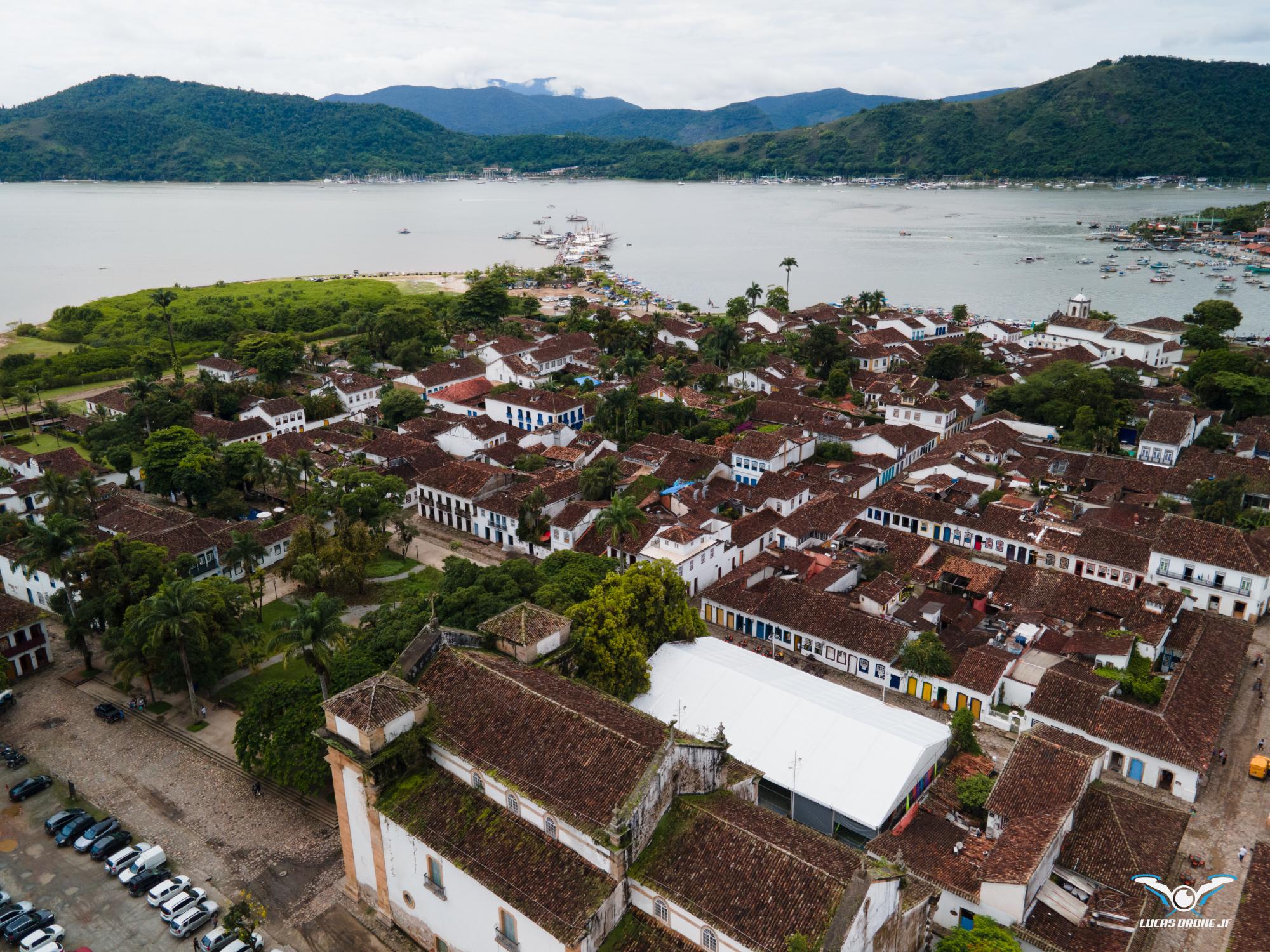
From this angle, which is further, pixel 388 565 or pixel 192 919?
pixel 388 565

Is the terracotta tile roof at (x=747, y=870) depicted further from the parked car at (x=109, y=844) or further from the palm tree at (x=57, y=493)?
the palm tree at (x=57, y=493)

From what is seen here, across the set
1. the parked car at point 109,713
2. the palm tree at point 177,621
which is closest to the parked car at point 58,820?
the palm tree at point 177,621

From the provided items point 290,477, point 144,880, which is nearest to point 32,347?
point 290,477

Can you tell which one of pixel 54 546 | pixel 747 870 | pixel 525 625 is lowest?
pixel 747 870

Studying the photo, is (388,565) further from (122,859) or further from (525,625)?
(525,625)

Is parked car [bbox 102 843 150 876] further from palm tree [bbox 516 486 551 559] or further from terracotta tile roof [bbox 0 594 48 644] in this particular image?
palm tree [bbox 516 486 551 559]

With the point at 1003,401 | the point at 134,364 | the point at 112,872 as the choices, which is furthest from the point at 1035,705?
the point at 134,364

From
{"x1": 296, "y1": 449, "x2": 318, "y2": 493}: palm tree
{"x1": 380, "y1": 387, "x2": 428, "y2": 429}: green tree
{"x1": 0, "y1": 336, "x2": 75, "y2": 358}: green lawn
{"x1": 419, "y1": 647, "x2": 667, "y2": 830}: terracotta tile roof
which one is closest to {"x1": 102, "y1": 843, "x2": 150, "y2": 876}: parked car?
{"x1": 419, "y1": 647, "x2": 667, "y2": 830}: terracotta tile roof
